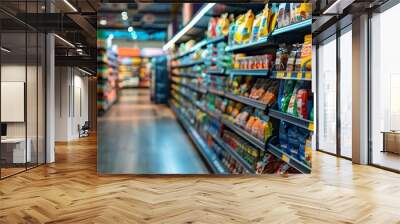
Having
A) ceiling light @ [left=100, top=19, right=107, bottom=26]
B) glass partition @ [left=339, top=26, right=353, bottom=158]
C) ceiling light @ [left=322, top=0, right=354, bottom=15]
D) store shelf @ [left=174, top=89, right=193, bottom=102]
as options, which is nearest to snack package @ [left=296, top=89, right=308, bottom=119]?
ceiling light @ [left=322, top=0, right=354, bottom=15]

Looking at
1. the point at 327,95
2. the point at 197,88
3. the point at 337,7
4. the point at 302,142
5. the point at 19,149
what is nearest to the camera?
the point at 302,142

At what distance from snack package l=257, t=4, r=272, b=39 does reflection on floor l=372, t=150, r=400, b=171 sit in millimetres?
2653

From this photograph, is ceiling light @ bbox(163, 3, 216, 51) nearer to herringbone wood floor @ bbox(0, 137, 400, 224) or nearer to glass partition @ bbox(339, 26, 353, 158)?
herringbone wood floor @ bbox(0, 137, 400, 224)

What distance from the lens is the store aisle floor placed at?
16.9ft

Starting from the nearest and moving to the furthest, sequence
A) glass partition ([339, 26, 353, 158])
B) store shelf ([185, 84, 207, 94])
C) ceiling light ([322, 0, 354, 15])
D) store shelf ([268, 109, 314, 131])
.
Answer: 1. store shelf ([268, 109, 314, 131])
2. ceiling light ([322, 0, 354, 15])
3. store shelf ([185, 84, 207, 94])
4. glass partition ([339, 26, 353, 158])

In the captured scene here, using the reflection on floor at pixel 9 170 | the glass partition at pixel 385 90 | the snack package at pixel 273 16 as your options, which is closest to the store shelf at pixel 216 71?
the snack package at pixel 273 16

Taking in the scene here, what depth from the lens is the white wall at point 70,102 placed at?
583cm

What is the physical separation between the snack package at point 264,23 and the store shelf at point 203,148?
174cm

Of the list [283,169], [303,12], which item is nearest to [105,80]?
[283,169]

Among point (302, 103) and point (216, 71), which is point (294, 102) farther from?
point (216, 71)

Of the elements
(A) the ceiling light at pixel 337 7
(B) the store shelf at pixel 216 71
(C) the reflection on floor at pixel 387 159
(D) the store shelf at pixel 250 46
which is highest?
(A) the ceiling light at pixel 337 7

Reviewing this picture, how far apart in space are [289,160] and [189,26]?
2.21m

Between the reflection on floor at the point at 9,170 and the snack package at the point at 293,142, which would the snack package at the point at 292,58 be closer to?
the snack package at the point at 293,142

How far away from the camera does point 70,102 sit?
20.5 ft
